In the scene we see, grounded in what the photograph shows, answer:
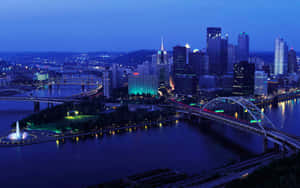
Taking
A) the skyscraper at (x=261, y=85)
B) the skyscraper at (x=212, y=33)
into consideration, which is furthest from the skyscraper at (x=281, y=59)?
the skyscraper at (x=261, y=85)

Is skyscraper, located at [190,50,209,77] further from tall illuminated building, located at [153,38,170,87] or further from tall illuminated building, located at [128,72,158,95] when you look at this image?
tall illuminated building, located at [128,72,158,95]

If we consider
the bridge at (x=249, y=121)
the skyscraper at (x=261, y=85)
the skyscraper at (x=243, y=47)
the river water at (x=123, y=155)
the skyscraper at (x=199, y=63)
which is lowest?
the river water at (x=123, y=155)

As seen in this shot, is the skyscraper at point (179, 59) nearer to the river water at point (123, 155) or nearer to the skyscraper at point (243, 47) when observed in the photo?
the skyscraper at point (243, 47)

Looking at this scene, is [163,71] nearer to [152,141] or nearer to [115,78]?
[115,78]

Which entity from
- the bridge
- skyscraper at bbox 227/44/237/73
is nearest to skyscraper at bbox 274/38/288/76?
skyscraper at bbox 227/44/237/73

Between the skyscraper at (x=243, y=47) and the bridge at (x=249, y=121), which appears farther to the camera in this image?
the skyscraper at (x=243, y=47)

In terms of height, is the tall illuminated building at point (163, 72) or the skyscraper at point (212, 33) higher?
the skyscraper at point (212, 33)
